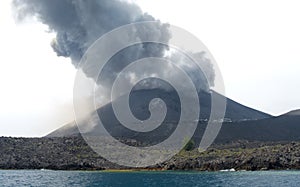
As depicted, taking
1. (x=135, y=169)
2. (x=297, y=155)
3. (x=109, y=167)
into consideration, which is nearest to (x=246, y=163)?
(x=297, y=155)

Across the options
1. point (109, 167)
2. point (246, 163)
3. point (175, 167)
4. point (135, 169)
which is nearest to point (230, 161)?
point (246, 163)

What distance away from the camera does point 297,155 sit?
183875mm

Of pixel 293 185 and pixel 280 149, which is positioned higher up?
pixel 280 149

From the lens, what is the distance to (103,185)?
4085 inches

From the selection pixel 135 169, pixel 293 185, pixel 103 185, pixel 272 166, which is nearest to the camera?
pixel 293 185

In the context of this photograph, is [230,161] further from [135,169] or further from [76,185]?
[76,185]

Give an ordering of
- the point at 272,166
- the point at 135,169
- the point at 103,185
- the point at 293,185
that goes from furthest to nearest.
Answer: the point at 135,169, the point at 272,166, the point at 103,185, the point at 293,185

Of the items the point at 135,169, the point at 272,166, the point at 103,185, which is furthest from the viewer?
the point at 135,169

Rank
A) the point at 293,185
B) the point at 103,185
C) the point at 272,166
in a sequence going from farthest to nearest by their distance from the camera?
the point at 272,166 → the point at 103,185 → the point at 293,185

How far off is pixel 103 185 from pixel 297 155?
104 metres

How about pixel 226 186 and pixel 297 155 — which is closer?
pixel 226 186

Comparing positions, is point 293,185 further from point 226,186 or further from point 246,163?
point 246,163

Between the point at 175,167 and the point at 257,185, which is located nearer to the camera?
the point at 257,185

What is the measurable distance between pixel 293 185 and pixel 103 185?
39.8 metres
